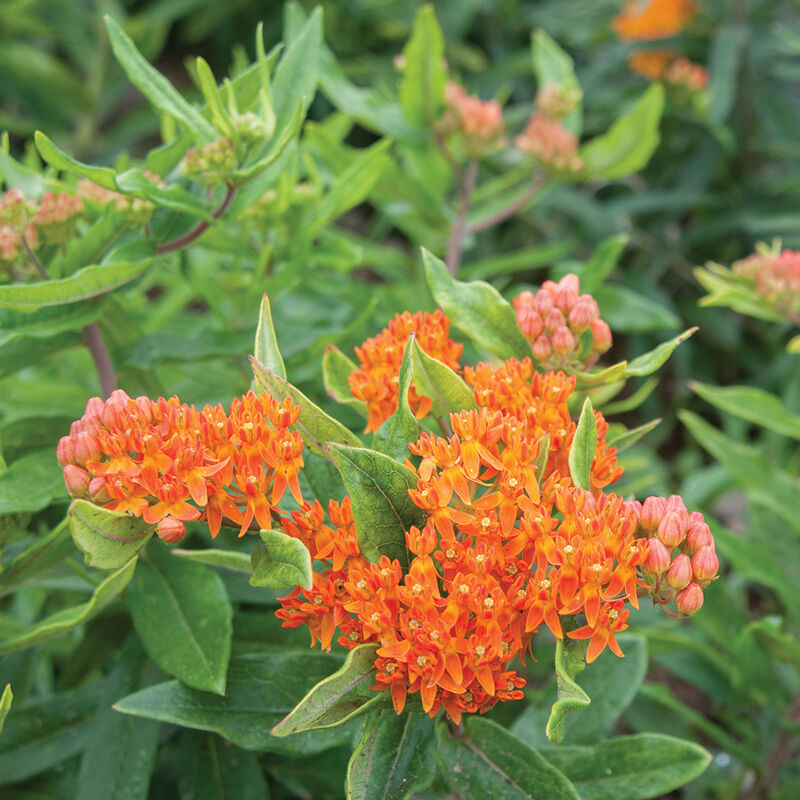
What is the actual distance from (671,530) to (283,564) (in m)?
0.53

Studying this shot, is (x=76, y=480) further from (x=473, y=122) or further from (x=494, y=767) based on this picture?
(x=473, y=122)

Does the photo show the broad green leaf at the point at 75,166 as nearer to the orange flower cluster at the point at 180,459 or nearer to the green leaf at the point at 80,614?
the orange flower cluster at the point at 180,459

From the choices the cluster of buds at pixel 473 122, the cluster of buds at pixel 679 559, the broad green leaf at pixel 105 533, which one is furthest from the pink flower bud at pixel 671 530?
the cluster of buds at pixel 473 122

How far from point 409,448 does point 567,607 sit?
32 cm

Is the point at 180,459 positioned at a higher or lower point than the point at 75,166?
lower

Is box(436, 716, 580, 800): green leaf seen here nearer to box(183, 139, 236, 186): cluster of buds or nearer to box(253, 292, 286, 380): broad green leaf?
box(253, 292, 286, 380): broad green leaf

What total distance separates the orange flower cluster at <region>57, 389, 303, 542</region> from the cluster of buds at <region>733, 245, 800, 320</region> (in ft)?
4.36

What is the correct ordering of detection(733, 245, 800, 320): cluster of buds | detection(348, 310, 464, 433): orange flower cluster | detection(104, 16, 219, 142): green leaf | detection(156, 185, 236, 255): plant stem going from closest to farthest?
detection(348, 310, 464, 433): orange flower cluster → detection(104, 16, 219, 142): green leaf → detection(156, 185, 236, 255): plant stem → detection(733, 245, 800, 320): cluster of buds

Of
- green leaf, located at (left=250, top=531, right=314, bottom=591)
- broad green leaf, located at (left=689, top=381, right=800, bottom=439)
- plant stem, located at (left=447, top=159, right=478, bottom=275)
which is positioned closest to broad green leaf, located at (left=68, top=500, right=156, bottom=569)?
green leaf, located at (left=250, top=531, right=314, bottom=591)

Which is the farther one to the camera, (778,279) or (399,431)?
(778,279)

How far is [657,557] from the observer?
45.1 inches

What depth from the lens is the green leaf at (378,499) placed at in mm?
1158

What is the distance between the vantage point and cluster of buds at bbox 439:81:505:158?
8.20 feet

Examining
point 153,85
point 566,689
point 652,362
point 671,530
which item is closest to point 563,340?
point 652,362
